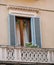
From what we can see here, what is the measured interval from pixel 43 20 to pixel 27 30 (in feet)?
3.85

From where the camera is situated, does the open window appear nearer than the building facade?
No

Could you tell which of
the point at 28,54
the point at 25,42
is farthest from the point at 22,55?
the point at 25,42

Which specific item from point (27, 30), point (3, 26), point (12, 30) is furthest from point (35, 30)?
point (3, 26)

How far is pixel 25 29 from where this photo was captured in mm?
18641

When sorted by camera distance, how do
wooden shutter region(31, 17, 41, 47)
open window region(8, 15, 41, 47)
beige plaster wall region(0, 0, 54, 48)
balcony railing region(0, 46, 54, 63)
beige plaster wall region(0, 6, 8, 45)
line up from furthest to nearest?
wooden shutter region(31, 17, 41, 47) < open window region(8, 15, 41, 47) < beige plaster wall region(0, 0, 54, 48) < beige plaster wall region(0, 6, 8, 45) < balcony railing region(0, 46, 54, 63)

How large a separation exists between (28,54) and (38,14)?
9.56 ft

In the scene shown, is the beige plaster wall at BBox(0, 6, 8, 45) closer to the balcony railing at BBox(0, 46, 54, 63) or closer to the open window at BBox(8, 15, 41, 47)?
the open window at BBox(8, 15, 41, 47)

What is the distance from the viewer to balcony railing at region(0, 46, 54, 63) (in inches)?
655

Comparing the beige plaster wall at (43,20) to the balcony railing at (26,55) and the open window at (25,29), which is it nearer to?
the open window at (25,29)

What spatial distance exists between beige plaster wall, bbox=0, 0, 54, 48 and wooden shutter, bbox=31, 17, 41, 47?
0.35 m

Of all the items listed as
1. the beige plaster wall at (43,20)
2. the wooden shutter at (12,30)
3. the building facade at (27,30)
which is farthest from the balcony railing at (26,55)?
the beige plaster wall at (43,20)

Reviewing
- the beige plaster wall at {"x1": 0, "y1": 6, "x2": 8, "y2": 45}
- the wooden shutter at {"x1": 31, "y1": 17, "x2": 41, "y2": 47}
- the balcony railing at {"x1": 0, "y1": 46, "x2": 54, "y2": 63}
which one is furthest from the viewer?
the wooden shutter at {"x1": 31, "y1": 17, "x2": 41, "y2": 47}

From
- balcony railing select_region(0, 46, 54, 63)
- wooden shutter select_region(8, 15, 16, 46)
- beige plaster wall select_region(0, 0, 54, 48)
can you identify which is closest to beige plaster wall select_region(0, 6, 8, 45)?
beige plaster wall select_region(0, 0, 54, 48)

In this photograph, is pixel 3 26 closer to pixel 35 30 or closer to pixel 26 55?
pixel 35 30
